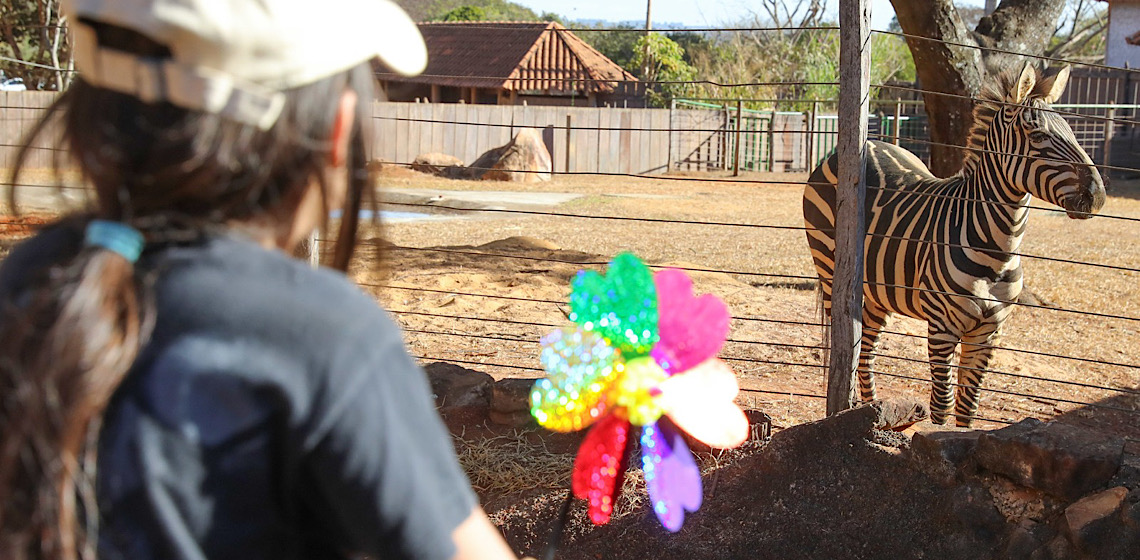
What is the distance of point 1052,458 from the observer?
304 cm

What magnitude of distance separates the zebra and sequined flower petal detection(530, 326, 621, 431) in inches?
113

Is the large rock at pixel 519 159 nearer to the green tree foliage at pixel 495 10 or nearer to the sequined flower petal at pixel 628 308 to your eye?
the sequined flower petal at pixel 628 308

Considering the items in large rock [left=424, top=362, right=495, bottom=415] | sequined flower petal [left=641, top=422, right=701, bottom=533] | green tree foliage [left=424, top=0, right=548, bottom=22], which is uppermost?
green tree foliage [left=424, top=0, right=548, bottom=22]

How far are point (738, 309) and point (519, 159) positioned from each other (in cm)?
1184

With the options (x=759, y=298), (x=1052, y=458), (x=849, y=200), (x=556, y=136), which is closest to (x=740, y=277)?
(x=759, y=298)

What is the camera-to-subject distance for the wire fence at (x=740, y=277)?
4.83 metres

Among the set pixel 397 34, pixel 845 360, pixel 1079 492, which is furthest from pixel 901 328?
pixel 397 34

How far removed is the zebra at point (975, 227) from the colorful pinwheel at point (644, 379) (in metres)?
2.83

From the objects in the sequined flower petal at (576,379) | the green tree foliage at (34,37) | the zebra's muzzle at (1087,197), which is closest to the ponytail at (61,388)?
the sequined flower petal at (576,379)

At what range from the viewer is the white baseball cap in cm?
83

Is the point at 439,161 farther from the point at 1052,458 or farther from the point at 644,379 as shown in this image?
the point at 644,379

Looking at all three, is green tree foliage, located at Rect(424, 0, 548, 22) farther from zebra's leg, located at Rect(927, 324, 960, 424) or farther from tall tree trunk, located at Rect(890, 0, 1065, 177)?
zebra's leg, located at Rect(927, 324, 960, 424)

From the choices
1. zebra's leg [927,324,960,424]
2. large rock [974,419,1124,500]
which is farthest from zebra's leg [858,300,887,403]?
large rock [974,419,1124,500]

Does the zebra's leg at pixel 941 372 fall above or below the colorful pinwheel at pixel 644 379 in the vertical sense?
below
